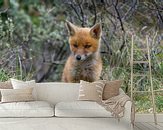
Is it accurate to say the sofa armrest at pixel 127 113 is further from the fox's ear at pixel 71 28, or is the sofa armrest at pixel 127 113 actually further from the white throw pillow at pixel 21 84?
the fox's ear at pixel 71 28

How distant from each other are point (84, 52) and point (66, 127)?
1075 mm

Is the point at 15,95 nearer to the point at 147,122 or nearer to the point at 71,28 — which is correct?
the point at 71,28

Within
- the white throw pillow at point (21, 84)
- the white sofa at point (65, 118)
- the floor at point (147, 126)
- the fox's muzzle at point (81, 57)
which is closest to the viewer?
the white sofa at point (65, 118)

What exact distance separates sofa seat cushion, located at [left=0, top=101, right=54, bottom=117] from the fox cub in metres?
0.80

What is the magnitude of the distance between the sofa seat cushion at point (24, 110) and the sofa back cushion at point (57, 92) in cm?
53

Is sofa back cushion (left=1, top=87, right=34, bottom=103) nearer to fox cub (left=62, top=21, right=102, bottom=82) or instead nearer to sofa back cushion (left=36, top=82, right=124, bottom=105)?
sofa back cushion (left=36, top=82, right=124, bottom=105)

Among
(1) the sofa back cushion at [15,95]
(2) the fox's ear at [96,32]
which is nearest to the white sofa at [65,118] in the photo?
(1) the sofa back cushion at [15,95]

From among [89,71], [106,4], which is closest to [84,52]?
[89,71]

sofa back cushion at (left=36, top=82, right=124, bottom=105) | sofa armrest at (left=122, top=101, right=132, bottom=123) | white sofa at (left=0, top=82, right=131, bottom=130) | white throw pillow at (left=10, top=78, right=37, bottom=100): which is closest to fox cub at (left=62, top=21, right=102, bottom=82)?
sofa back cushion at (left=36, top=82, right=124, bottom=105)

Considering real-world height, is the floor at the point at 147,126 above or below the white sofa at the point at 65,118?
below

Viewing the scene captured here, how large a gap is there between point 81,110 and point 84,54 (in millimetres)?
866

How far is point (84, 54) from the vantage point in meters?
4.92

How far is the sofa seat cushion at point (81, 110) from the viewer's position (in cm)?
424

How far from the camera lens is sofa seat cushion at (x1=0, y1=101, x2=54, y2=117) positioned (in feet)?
13.9
